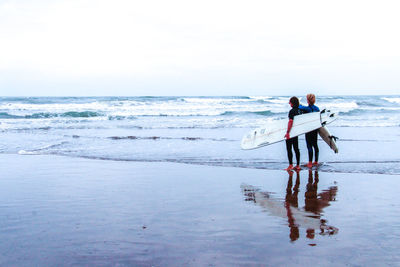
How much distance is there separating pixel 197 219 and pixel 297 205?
4.69 ft

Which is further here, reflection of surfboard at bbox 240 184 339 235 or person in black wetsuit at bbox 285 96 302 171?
person in black wetsuit at bbox 285 96 302 171

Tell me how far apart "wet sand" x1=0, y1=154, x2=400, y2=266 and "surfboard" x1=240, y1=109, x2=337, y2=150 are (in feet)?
4.24

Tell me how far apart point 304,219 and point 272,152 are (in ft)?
20.0

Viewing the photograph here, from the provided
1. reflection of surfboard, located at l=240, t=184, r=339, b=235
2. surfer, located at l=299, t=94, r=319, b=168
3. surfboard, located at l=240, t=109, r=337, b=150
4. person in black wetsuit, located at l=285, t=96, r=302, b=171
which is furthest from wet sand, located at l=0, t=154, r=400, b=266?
surfboard, located at l=240, t=109, r=337, b=150

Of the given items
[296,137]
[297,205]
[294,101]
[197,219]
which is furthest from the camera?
[296,137]

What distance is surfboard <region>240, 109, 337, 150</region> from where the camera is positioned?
8117mm

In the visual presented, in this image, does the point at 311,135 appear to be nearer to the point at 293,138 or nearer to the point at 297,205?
the point at 293,138

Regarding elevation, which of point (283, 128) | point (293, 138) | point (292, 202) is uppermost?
point (283, 128)

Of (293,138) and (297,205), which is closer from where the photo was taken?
(297,205)

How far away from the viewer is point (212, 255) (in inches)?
127

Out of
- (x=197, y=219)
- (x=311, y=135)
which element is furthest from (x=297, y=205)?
(x=311, y=135)

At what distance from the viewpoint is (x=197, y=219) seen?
4242 mm

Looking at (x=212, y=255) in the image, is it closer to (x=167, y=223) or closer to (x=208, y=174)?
(x=167, y=223)

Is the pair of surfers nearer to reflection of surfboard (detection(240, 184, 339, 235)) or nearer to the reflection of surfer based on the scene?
the reflection of surfer
